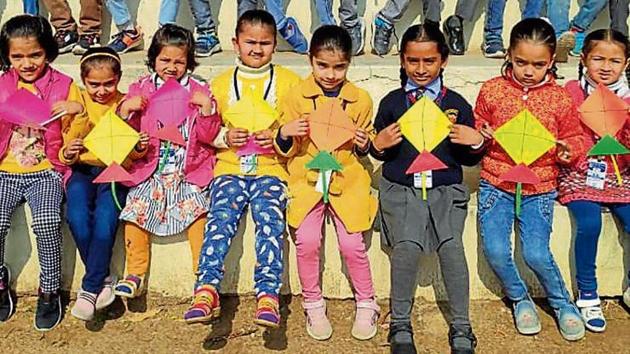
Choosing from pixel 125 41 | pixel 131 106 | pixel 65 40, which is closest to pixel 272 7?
pixel 125 41

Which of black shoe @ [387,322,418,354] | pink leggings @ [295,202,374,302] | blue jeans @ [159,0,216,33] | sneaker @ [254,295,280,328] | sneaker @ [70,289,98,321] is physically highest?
blue jeans @ [159,0,216,33]

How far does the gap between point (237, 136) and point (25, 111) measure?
3.17ft

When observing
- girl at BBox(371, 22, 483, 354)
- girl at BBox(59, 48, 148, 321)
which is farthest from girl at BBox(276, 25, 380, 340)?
girl at BBox(59, 48, 148, 321)

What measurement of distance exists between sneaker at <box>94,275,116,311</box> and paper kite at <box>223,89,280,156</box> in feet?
2.73

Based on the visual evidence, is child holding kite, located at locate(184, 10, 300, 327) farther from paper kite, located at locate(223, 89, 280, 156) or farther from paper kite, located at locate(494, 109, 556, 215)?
paper kite, located at locate(494, 109, 556, 215)

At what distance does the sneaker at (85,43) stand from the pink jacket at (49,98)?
1.31 metres

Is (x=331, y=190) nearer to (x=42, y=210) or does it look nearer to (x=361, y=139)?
(x=361, y=139)

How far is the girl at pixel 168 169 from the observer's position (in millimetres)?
3789

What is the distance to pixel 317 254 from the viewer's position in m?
3.70

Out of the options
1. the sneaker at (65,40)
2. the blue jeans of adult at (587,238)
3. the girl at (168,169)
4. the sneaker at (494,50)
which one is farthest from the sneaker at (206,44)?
the blue jeans of adult at (587,238)

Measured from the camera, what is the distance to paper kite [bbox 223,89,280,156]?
3842 mm

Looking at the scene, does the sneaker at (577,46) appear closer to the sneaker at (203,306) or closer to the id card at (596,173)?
the id card at (596,173)

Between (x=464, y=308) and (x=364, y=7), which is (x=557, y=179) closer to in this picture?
(x=464, y=308)

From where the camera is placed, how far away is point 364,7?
562cm
